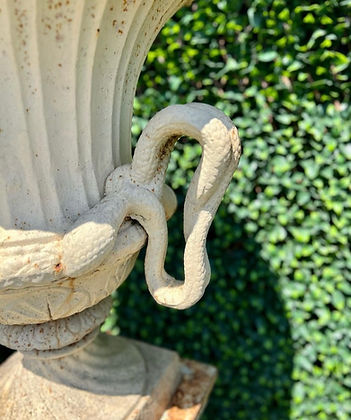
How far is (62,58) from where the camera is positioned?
0.99 m

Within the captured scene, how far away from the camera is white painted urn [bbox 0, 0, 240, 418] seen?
0.97 metres

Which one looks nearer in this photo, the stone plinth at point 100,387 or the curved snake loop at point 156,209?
the curved snake loop at point 156,209

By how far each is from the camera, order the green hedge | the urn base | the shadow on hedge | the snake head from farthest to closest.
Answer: the shadow on hedge
the green hedge
the urn base
the snake head

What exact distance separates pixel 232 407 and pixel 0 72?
2316 millimetres

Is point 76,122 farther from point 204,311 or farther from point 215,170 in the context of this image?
point 204,311

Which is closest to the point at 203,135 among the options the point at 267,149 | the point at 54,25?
the point at 54,25

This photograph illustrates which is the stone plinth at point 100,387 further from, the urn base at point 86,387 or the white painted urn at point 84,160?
the white painted urn at point 84,160

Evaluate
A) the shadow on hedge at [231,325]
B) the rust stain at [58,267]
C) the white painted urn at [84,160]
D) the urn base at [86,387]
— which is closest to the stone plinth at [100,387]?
the urn base at [86,387]

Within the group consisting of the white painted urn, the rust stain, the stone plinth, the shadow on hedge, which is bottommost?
the shadow on hedge

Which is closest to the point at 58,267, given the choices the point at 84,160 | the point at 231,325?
the point at 84,160

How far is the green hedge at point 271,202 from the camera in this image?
197 centimetres

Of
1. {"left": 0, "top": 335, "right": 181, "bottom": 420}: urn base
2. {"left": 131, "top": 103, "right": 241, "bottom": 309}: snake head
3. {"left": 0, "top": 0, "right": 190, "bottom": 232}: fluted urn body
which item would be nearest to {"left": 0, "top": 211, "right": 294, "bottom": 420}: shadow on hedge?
{"left": 0, "top": 335, "right": 181, "bottom": 420}: urn base

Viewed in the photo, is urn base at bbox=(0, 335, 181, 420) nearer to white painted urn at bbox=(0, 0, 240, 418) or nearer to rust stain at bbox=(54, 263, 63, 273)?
white painted urn at bbox=(0, 0, 240, 418)

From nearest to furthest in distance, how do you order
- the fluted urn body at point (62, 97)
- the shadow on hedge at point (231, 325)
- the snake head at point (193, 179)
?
the fluted urn body at point (62, 97) → the snake head at point (193, 179) → the shadow on hedge at point (231, 325)
